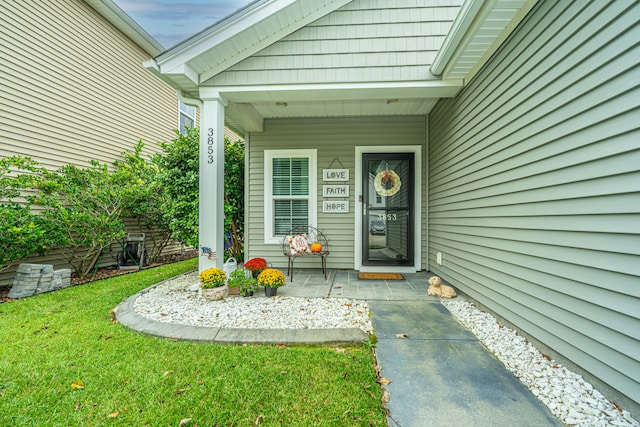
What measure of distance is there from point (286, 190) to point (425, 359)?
11.3 ft

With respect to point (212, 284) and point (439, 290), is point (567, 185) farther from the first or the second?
point (212, 284)

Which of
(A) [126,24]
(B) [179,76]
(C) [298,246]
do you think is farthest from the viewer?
(A) [126,24]

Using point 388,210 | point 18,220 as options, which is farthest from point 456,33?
point 18,220

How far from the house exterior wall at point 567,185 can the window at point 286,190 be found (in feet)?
8.55

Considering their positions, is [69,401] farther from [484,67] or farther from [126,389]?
[484,67]

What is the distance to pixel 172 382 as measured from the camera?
161cm

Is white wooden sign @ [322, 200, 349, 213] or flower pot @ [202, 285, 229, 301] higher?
white wooden sign @ [322, 200, 349, 213]

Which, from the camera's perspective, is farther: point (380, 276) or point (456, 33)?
point (380, 276)

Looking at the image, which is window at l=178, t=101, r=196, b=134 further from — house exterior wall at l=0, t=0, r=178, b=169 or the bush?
the bush

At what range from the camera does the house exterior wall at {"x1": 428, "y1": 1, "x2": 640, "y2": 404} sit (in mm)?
1368

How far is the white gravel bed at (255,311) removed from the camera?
2.41m

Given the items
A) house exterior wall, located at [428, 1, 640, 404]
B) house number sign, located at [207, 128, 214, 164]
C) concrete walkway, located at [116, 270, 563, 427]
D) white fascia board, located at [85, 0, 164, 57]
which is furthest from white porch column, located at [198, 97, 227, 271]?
white fascia board, located at [85, 0, 164, 57]

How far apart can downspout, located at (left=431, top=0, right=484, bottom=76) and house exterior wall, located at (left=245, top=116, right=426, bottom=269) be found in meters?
1.49

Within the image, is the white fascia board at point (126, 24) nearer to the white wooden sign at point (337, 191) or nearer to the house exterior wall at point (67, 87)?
the house exterior wall at point (67, 87)
